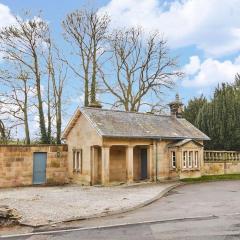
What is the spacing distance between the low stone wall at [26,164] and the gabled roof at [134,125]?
6.78ft

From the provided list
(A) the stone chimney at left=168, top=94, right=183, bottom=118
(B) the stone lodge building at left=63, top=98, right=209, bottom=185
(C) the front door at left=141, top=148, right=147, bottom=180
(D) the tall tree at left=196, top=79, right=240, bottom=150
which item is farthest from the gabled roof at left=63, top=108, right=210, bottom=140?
(D) the tall tree at left=196, top=79, right=240, bottom=150

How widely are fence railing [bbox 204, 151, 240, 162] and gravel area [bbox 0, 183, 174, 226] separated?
11.7m

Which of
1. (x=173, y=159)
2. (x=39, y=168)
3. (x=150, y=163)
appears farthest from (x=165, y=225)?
(x=173, y=159)

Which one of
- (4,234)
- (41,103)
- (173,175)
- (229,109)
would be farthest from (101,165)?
(229,109)

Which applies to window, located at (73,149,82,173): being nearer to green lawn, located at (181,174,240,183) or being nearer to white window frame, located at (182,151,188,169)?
green lawn, located at (181,174,240,183)

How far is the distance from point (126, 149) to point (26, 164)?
7180mm

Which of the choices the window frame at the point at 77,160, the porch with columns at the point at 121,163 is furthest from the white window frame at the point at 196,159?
the window frame at the point at 77,160

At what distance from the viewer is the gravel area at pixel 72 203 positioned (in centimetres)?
1480

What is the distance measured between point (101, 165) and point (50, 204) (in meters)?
9.75

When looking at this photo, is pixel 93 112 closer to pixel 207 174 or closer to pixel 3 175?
pixel 3 175

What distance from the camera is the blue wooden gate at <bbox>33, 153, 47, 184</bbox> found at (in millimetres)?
28766

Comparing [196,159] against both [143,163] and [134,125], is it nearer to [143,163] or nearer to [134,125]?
[143,163]

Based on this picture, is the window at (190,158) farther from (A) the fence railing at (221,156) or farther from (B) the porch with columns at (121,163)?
(B) the porch with columns at (121,163)

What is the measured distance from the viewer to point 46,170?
29.2 m
